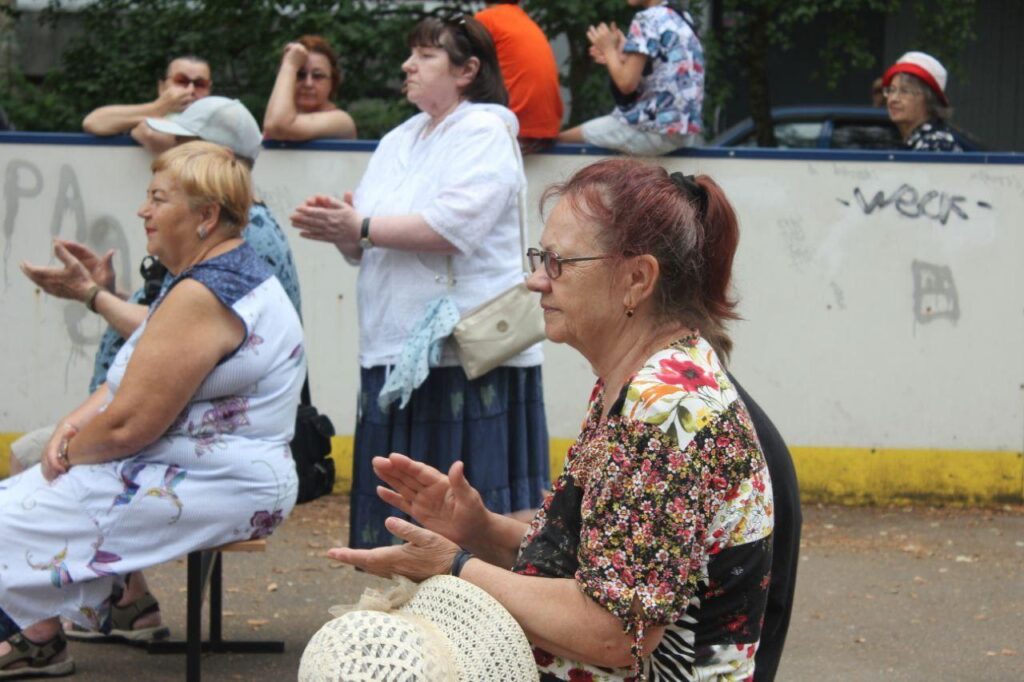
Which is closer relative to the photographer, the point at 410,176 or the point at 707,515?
the point at 707,515

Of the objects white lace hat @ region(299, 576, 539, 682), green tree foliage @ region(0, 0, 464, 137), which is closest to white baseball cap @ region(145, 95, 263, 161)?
white lace hat @ region(299, 576, 539, 682)

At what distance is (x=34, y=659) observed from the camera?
496 cm

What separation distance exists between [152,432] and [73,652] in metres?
1.35

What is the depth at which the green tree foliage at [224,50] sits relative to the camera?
10.8m

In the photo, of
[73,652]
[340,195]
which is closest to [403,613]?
[73,652]

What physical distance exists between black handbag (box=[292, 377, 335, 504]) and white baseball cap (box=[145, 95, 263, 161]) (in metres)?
0.94

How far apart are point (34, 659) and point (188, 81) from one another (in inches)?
124

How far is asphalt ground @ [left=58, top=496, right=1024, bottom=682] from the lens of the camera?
17.2ft

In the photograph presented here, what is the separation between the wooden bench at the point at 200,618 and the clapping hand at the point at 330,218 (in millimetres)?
971

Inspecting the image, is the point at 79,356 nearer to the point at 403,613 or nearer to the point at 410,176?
the point at 410,176

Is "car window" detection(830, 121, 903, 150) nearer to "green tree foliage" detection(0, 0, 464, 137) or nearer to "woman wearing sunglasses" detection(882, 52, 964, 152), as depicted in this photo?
"green tree foliage" detection(0, 0, 464, 137)

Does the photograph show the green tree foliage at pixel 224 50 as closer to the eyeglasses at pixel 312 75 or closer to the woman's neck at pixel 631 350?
the eyeglasses at pixel 312 75

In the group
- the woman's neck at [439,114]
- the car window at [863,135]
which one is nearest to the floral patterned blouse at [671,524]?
the woman's neck at [439,114]

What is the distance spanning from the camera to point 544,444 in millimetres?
5117
